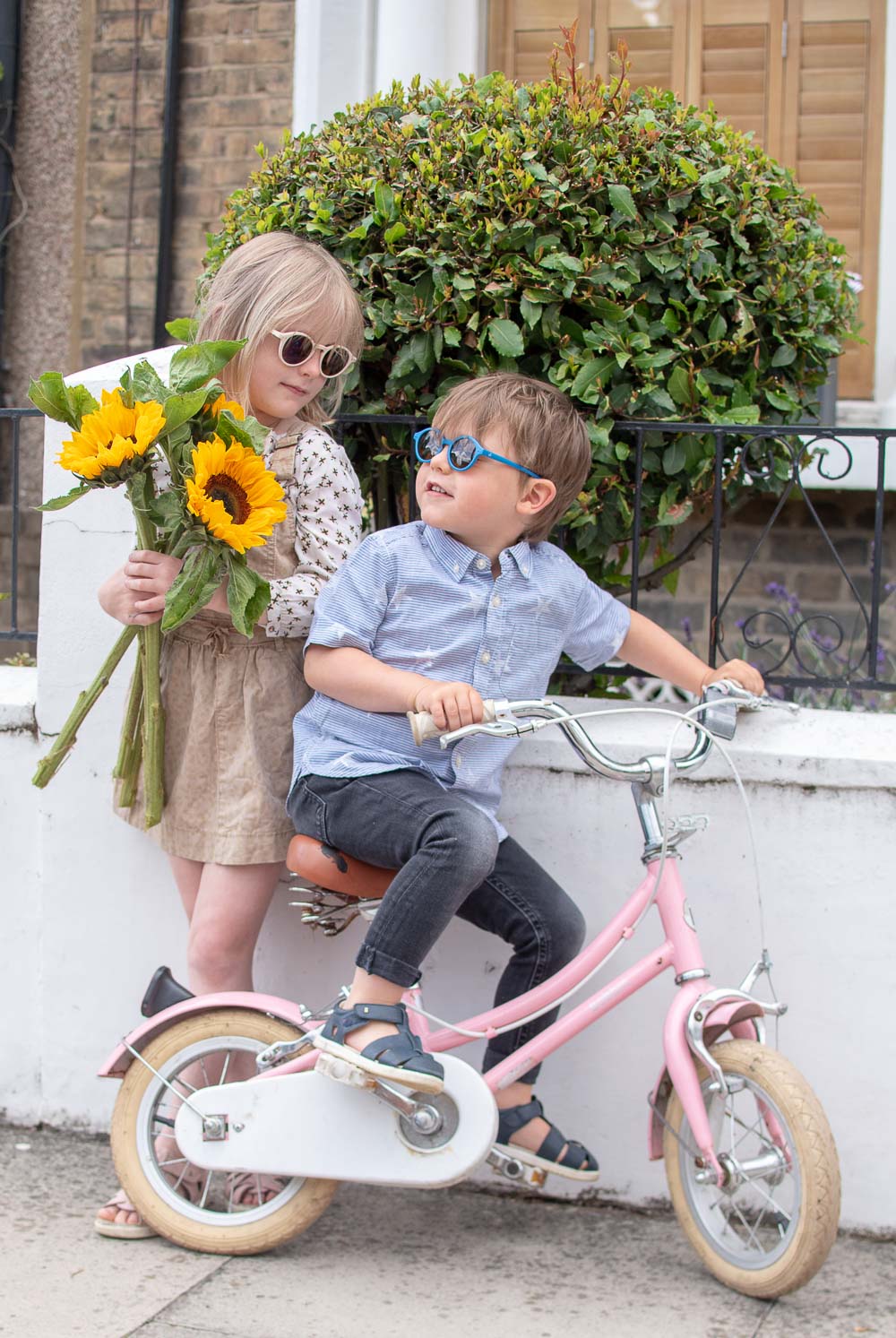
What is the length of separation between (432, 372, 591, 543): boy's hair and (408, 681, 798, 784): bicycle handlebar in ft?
1.38

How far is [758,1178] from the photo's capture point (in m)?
2.47

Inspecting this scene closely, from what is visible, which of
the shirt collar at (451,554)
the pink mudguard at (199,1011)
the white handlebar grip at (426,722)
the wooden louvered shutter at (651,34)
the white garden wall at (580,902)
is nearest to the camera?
the white handlebar grip at (426,722)

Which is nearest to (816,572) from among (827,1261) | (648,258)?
(648,258)

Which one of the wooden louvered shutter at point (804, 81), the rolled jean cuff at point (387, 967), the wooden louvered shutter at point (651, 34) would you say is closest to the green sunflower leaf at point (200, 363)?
the rolled jean cuff at point (387, 967)

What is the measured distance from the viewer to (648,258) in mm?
2975

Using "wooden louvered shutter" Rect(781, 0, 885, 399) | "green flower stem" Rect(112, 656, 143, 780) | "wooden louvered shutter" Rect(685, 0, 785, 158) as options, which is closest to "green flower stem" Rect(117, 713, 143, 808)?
"green flower stem" Rect(112, 656, 143, 780)

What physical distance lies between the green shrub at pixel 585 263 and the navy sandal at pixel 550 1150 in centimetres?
120

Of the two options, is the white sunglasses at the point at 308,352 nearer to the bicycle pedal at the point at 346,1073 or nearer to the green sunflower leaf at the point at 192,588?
the green sunflower leaf at the point at 192,588

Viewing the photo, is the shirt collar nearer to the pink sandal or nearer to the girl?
the girl

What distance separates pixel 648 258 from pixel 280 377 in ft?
2.69

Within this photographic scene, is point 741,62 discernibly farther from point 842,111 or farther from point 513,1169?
point 513,1169

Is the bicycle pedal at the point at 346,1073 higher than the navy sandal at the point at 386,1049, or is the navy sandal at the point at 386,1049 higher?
the navy sandal at the point at 386,1049

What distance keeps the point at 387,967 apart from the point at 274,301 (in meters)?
1.22

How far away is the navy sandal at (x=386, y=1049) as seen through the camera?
242 centimetres
